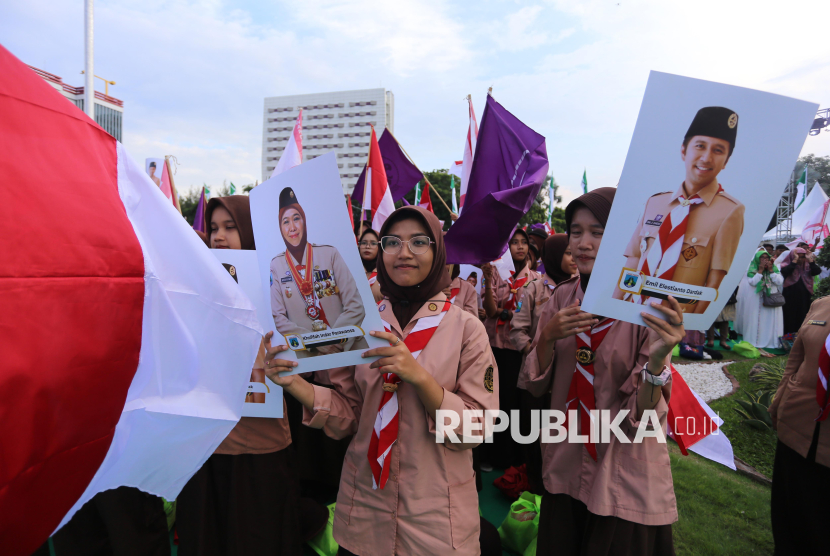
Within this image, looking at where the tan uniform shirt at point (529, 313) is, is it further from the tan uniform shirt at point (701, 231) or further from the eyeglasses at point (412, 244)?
the tan uniform shirt at point (701, 231)

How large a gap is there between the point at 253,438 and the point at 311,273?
1.11 metres

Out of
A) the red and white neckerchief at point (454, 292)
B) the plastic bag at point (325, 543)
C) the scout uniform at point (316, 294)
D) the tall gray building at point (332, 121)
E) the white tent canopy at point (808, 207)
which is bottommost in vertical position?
the plastic bag at point (325, 543)

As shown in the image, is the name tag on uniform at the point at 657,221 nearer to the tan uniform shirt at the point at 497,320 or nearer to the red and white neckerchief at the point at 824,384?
the red and white neckerchief at the point at 824,384

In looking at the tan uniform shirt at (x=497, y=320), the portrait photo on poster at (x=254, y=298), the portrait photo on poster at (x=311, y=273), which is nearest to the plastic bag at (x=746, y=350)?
the tan uniform shirt at (x=497, y=320)

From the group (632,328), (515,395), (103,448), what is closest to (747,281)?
(515,395)

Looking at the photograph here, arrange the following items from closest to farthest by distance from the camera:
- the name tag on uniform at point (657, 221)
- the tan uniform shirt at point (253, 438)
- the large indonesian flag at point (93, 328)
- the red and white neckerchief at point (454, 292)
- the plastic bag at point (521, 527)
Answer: the large indonesian flag at point (93, 328) < the name tag on uniform at point (657, 221) < the tan uniform shirt at point (253, 438) < the plastic bag at point (521, 527) < the red and white neckerchief at point (454, 292)

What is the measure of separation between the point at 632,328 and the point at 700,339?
29.6 feet

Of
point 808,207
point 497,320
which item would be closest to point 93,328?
point 497,320

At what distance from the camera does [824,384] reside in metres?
2.22

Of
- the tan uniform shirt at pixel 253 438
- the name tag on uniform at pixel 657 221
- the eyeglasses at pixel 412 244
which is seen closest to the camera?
the name tag on uniform at pixel 657 221

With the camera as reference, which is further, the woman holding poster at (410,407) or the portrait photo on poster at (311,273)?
the woman holding poster at (410,407)

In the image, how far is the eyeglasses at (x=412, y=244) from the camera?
1.81m

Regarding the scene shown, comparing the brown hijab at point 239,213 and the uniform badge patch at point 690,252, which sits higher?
the brown hijab at point 239,213

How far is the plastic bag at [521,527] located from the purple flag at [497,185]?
5.48ft
